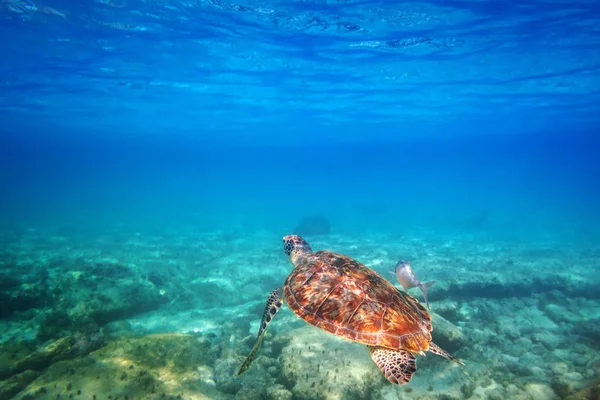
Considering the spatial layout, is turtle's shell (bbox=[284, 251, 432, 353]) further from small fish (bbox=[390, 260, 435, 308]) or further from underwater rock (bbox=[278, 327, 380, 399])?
small fish (bbox=[390, 260, 435, 308])

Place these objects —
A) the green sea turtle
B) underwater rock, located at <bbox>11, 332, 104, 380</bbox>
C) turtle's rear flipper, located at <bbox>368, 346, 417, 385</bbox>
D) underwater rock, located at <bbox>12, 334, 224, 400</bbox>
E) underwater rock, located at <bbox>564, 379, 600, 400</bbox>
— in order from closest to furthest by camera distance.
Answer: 1. turtle's rear flipper, located at <bbox>368, 346, 417, 385</bbox>
2. the green sea turtle
3. underwater rock, located at <bbox>564, 379, 600, 400</bbox>
4. underwater rock, located at <bbox>12, 334, 224, 400</bbox>
5. underwater rock, located at <bbox>11, 332, 104, 380</bbox>

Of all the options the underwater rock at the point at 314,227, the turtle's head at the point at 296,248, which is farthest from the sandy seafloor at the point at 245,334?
the underwater rock at the point at 314,227

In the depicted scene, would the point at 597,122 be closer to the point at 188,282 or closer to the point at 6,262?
the point at 188,282

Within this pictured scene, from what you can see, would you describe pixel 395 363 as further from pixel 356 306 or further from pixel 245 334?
pixel 245 334

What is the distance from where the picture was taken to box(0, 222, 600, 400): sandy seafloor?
5062 mm

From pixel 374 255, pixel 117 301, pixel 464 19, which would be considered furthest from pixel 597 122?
pixel 117 301

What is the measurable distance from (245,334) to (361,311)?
17.7ft

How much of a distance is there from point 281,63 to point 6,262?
17.0 m

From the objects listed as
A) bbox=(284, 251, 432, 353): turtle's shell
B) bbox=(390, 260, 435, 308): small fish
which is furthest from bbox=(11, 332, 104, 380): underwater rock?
bbox=(390, 260, 435, 308): small fish

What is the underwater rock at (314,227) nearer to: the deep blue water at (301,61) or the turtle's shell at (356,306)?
the deep blue water at (301,61)

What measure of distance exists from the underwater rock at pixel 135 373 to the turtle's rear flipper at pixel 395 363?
10.6 ft

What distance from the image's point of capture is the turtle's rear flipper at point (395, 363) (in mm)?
3352

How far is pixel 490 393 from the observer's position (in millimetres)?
5273

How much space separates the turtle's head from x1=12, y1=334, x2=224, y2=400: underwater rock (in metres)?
2.87
